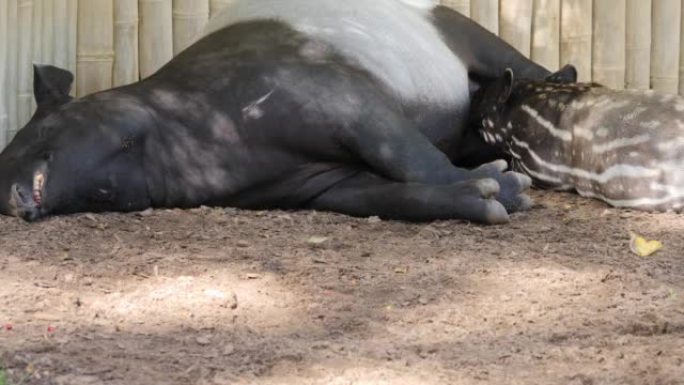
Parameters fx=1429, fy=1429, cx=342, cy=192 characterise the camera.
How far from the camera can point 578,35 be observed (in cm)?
778

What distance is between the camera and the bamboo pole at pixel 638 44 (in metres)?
7.91

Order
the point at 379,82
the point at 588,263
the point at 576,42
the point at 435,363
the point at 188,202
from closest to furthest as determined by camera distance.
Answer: the point at 435,363 < the point at 588,263 < the point at 188,202 < the point at 379,82 < the point at 576,42

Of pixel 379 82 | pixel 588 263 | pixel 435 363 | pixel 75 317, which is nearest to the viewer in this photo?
pixel 435 363

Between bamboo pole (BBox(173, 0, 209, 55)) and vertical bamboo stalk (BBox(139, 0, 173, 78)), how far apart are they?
5 cm

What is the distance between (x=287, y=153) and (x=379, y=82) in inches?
25.5

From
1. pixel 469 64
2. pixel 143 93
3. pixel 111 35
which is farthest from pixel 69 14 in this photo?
pixel 469 64

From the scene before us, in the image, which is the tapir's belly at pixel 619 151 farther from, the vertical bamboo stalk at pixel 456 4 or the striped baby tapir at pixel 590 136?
the vertical bamboo stalk at pixel 456 4

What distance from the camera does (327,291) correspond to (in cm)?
475

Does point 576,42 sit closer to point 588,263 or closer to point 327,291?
point 588,263

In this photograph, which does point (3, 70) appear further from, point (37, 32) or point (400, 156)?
point (400, 156)

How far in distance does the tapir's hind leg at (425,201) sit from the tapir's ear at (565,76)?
1.52 m

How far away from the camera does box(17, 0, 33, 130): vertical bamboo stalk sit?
655 cm

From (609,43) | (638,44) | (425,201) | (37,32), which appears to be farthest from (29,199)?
(638,44)

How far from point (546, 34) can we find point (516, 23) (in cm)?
18
